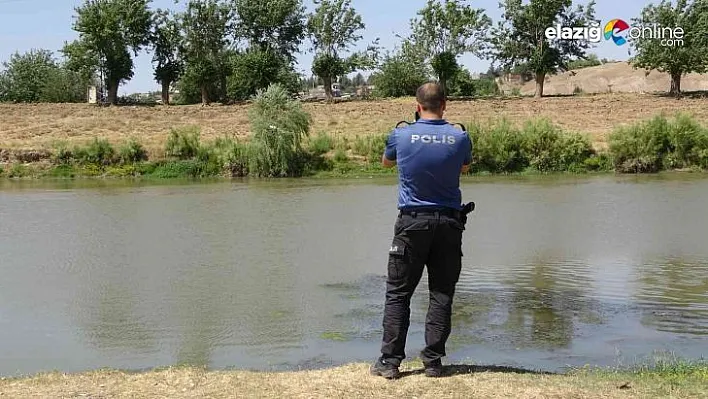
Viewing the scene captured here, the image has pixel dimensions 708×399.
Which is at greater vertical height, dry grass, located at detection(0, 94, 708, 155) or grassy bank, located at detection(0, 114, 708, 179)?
dry grass, located at detection(0, 94, 708, 155)

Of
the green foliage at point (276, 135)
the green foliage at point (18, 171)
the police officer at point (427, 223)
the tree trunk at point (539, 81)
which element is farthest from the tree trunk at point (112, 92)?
the police officer at point (427, 223)

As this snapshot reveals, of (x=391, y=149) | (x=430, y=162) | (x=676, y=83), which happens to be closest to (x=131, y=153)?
(x=676, y=83)

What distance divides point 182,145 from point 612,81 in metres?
47.8

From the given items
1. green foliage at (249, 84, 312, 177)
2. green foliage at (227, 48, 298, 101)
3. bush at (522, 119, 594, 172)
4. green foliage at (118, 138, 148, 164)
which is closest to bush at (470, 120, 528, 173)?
bush at (522, 119, 594, 172)

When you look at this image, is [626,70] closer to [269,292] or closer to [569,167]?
[569,167]

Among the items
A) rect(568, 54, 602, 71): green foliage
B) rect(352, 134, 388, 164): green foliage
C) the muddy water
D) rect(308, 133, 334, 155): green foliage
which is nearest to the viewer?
the muddy water

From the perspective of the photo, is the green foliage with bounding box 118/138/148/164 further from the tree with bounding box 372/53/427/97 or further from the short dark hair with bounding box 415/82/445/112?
the short dark hair with bounding box 415/82/445/112

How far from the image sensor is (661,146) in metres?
38.0

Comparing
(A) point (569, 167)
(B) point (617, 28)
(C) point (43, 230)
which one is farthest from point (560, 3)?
(C) point (43, 230)

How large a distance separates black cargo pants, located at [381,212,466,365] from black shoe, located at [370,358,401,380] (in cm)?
3

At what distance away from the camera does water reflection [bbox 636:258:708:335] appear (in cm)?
897

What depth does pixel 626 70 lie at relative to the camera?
78.9 metres

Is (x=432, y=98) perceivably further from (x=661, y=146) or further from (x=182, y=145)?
(x=182, y=145)

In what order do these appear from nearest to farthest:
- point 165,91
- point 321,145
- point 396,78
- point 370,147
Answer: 1. point 370,147
2. point 321,145
3. point 165,91
4. point 396,78
